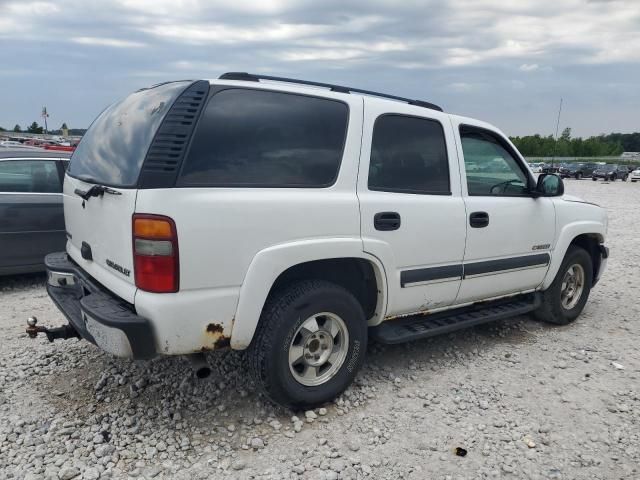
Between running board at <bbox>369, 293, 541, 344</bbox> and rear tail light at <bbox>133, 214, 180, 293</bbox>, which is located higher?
rear tail light at <bbox>133, 214, 180, 293</bbox>

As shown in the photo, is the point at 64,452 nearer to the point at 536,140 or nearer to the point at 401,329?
the point at 401,329

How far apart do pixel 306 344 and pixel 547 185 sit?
261cm

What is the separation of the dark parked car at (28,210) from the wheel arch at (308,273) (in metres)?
3.90

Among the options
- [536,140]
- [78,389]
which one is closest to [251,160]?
[78,389]

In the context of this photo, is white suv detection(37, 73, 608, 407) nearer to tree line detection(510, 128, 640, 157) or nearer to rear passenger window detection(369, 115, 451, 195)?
rear passenger window detection(369, 115, 451, 195)

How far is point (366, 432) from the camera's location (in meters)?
3.11

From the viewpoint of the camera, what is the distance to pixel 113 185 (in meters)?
2.83

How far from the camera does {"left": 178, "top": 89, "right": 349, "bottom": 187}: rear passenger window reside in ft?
9.05

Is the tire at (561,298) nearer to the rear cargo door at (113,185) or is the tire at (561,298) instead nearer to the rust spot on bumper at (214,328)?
the rust spot on bumper at (214,328)

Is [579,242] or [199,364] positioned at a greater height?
[579,242]

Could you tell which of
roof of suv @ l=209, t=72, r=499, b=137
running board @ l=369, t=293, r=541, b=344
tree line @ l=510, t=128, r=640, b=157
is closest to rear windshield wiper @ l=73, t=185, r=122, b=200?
roof of suv @ l=209, t=72, r=499, b=137

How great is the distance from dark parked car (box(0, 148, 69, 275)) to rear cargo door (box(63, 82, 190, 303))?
2.61m

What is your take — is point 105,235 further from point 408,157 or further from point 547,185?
point 547,185

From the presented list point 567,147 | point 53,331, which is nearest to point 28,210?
point 53,331
